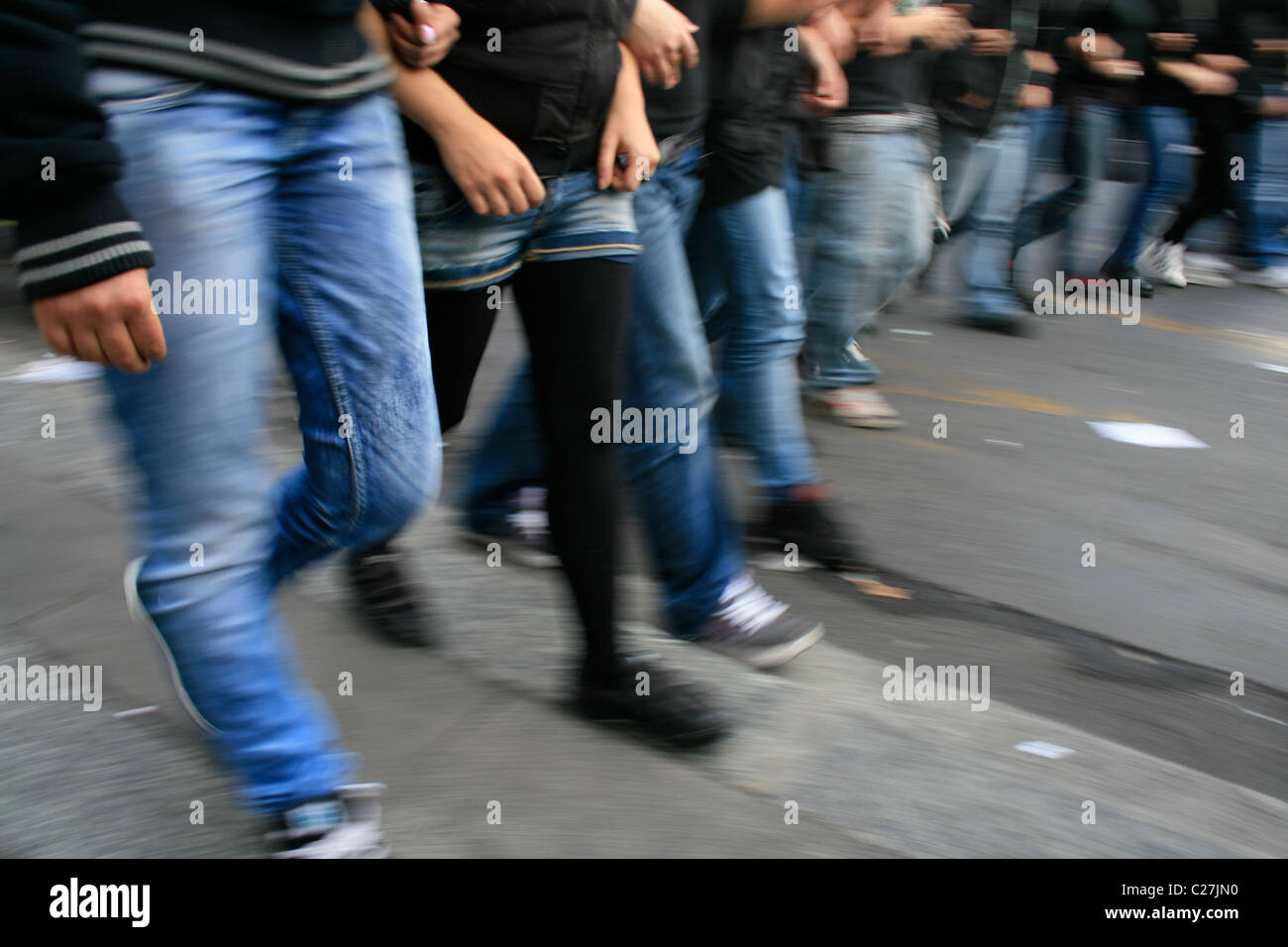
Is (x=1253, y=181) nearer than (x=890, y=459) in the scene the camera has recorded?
No

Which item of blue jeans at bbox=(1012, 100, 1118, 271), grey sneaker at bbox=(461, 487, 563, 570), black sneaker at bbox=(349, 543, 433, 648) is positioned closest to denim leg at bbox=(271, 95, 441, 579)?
black sneaker at bbox=(349, 543, 433, 648)

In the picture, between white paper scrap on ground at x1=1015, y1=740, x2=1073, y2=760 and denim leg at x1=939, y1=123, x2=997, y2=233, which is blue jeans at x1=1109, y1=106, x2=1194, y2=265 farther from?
white paper scrap on ground at x1=1015, y1=740, x2=1073, y2=760

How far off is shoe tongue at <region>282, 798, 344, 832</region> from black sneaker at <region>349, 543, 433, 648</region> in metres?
0.86

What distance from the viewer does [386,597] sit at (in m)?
2.78

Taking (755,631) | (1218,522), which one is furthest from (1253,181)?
(755,631)

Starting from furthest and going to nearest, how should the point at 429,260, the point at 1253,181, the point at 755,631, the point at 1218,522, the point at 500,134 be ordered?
1. the point at 1253,181
2. the point at 1218,522
3. the point at 755,631
4. the point at 429,260
5. the point at 500,134

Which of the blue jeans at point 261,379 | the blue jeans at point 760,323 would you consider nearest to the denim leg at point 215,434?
the blue jeans at point 261,379

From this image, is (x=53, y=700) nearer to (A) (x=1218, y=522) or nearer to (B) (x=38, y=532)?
(B) (x=38, y=532)

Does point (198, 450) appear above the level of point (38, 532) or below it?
above

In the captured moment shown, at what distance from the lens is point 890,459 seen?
14.4 feet

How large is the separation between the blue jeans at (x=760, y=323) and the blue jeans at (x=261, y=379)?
127 cm

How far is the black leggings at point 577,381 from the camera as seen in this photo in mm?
2244

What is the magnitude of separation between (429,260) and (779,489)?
130 centimetres
